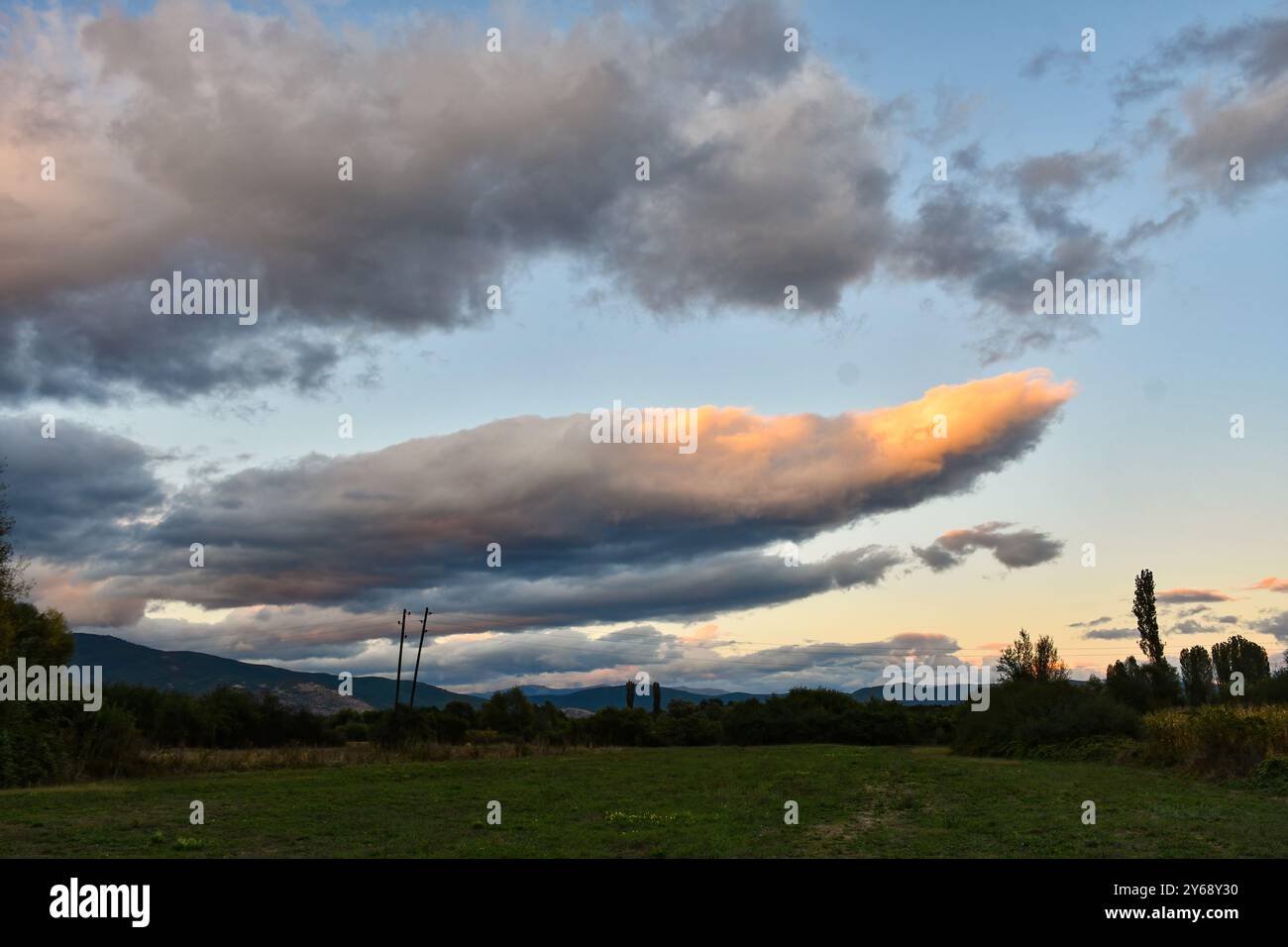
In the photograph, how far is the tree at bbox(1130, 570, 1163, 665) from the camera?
9744cm

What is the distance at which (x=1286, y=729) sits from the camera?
103ft

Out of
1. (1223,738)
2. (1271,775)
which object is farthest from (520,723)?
(1271,775)

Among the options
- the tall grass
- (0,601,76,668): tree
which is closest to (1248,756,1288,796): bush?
the tall grass

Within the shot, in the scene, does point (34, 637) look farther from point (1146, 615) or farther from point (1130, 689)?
point (1146, 615)

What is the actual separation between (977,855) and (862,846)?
237 cm

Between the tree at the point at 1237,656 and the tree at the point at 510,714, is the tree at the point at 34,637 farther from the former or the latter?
the tree at the point at 1237,656

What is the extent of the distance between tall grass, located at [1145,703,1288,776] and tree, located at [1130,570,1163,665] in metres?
65.7

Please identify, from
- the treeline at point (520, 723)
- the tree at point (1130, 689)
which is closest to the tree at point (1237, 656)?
the treeline at point (520, 723)

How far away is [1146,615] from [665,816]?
9486 cm

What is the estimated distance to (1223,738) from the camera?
112 ft

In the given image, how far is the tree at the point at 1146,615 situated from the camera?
3836 inches
